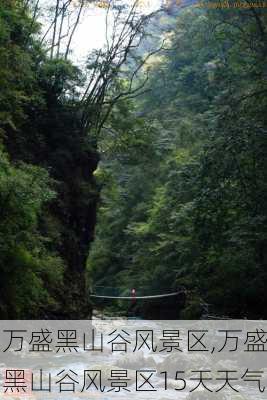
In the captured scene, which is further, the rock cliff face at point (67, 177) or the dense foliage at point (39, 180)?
the rock cliff face at point (67, 177)

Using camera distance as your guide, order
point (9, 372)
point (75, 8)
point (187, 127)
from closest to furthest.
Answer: point (9, 372) → point (75, 8) → point (187, 127)

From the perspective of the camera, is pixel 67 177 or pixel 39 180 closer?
pixel 39 180

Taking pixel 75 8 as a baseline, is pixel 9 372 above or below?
below

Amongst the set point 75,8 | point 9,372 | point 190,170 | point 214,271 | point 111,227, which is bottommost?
point 9,372

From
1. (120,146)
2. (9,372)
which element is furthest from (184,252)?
(9,372)

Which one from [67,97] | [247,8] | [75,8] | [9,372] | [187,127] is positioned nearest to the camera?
[9,372]

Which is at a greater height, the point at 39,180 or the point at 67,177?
the point at 67,177

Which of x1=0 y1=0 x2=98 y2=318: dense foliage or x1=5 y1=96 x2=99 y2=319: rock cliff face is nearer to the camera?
x1=0 y1=0 x2=98 y2=318: dense foliage

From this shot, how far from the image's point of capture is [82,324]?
13.5m

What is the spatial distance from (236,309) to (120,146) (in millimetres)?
7168

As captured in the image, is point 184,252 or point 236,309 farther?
point 184,252

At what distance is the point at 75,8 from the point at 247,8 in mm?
5690

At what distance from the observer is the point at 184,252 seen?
17.2 m

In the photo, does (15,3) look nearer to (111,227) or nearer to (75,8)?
(75,8)
